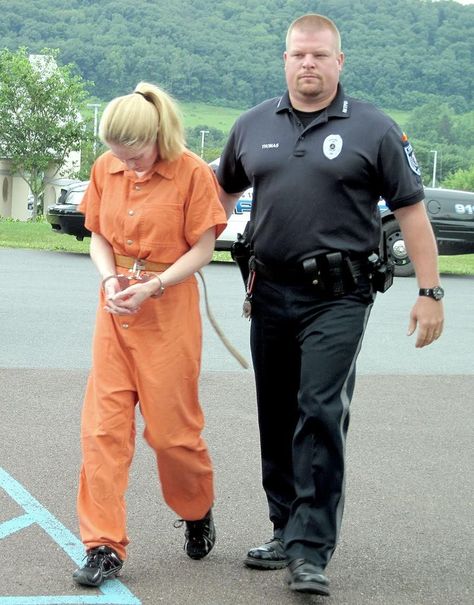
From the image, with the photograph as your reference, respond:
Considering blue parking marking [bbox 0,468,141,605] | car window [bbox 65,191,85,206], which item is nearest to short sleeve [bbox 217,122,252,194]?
blue parking marking [bbox 0,468,141,605]

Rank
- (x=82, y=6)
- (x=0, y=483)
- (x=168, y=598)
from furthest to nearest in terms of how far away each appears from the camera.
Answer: (x=82, y=6), (x=0, y=483), (x=168, y=598)

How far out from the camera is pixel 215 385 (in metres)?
8.84

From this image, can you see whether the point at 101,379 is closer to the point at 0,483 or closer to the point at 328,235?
the point at 328,235

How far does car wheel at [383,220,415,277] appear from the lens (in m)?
16.9

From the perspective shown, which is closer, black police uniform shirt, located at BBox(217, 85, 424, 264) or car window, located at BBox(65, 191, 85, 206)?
black police uniform shirt, located at BBox(217, 85, 424, 264)

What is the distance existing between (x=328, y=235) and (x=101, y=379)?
101cm

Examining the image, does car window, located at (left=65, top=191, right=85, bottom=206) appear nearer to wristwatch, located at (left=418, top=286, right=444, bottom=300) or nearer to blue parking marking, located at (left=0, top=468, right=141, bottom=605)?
blue parking marking, located at (left=0, top=468, right=141, bottom=605)

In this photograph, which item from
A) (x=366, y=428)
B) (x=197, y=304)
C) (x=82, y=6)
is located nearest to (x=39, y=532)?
(x=197, y=304)

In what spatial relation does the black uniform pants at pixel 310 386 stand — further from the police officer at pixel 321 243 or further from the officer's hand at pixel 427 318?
the officer's hand at pixel 427 318

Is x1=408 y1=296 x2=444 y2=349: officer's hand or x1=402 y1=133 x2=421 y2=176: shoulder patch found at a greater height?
x1=402 y1=133 x2=421 y2=176: shoulder patch

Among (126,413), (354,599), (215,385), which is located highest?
(126,413)

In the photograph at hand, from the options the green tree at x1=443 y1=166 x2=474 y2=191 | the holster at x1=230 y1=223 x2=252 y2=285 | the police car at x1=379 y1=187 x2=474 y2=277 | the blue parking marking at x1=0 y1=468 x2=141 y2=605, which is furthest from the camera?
the green tree at x1=443 y1=166 x2=474 y2=191

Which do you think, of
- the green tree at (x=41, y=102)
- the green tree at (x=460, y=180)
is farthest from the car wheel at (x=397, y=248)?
the green tree at (x=460, y=180)

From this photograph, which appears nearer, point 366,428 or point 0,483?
point 0,483
